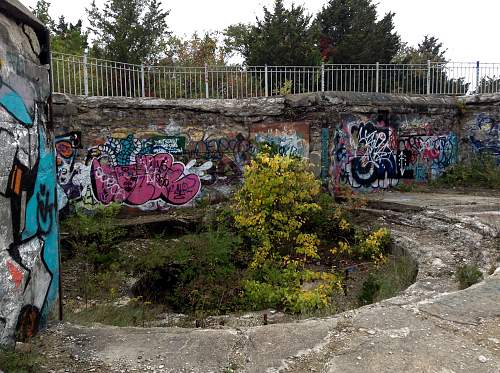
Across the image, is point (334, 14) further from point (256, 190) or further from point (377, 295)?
point (377, 295)

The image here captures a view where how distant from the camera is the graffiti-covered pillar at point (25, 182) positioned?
2.94 m

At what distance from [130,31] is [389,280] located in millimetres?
18276

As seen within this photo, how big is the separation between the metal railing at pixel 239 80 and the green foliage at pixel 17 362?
6891 millimetres

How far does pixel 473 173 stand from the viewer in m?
11.6

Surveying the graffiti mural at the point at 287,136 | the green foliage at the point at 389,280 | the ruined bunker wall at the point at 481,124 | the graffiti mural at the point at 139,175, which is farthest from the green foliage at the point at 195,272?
the ruined bunker wall at the point at 481,124

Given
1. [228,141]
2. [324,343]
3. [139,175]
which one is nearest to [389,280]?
[324,343]

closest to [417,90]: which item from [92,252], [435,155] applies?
[435,155]

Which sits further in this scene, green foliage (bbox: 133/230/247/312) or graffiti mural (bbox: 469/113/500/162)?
graffiti mural (bbox: 469/113/500/162)

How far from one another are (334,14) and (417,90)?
42.5ft

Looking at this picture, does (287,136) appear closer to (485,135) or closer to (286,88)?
(286,88)

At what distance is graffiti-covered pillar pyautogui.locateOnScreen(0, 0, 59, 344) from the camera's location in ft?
9.63

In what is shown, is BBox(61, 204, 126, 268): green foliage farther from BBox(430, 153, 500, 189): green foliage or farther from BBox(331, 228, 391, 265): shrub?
BBox(430, 153, 500, 189): green foliage

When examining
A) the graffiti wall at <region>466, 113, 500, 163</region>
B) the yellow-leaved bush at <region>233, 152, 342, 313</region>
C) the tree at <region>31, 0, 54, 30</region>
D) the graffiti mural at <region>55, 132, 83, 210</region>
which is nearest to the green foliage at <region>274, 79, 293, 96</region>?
the yellow-leaved bush at <region>233, 152, 342, 313</region>

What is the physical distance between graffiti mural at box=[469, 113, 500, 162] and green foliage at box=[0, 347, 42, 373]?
11.9 m
